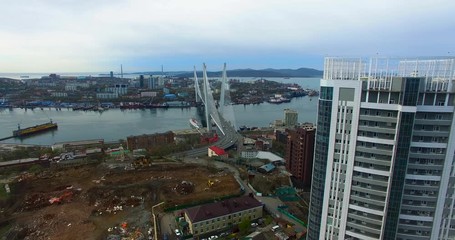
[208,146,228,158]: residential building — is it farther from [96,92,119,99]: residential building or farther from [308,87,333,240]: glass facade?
[96,92,119,99]: residential building

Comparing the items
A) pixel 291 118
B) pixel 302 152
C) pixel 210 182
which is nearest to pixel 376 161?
pixel 302 152

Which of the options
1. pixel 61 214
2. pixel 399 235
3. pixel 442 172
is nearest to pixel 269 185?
pixel 399 235

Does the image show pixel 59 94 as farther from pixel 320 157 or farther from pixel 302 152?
pixel 320 157

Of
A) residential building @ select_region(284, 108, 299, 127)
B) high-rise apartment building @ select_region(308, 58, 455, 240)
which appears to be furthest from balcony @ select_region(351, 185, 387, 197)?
residential building @ select_region(284, 108, 299, 127)

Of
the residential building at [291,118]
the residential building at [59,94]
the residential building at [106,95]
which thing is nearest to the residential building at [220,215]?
the residential building at [291,118]

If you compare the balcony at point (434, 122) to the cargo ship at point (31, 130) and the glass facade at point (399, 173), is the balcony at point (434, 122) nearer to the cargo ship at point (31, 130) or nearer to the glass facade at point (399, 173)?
the glass facade at point (399, 173)

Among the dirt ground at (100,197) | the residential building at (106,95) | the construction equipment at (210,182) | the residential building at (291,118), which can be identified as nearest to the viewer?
the dirt ground at (100,197)

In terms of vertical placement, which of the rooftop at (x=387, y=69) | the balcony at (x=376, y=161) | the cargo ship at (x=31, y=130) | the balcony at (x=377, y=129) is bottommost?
the cargo ship at (x=31, y=130)

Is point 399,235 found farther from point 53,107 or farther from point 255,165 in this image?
point 53,107
